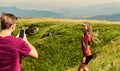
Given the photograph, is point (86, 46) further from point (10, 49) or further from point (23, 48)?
point (10, 49)

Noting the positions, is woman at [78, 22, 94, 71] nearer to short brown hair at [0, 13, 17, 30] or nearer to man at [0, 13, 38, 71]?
man at [0, 13, 38, 71]

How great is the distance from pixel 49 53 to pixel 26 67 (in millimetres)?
5619

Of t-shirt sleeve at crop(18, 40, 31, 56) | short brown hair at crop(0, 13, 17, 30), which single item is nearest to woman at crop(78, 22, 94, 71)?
t-shirt sleeve at crop(18, 40, 31, 56)

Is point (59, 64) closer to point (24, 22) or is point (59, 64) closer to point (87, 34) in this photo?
point (87, 34)

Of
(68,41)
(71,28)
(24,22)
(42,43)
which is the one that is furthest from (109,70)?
(24,22)

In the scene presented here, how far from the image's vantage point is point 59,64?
42.8 metres

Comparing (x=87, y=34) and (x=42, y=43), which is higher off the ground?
(x=87, y=34)

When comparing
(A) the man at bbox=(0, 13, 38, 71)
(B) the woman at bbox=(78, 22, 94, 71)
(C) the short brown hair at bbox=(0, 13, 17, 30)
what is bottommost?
(B) the woman at bbox=(78, 22, 94, 71)

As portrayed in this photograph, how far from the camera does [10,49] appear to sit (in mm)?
7551

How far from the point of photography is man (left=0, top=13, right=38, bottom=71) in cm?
749

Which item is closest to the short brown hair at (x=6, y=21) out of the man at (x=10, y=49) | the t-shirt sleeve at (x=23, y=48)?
the man at (x=10, y=49)

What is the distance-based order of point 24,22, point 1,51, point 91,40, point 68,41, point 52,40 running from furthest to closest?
1. point 24,22
2. point 52,40
3. point 68,41
4. point 91,40
5. point 1,51

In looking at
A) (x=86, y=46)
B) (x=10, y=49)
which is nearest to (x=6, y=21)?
(x=10, y=49)

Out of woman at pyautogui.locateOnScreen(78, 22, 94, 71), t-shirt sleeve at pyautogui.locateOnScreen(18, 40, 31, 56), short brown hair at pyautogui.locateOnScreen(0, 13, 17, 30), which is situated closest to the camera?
short brown hair at pyautogui.locateOnScreen(0, 13, 17, 30)
